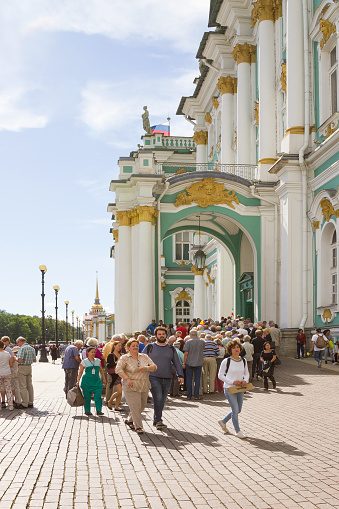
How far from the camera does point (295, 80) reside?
87.9ft

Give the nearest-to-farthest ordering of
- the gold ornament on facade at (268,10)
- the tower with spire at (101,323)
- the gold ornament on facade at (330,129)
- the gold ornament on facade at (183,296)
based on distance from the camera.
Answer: the gold ornament on facade at (330,129) → the gold ornament on facade at (268,10) → the gold ornament on facade at (183,296) → the tower with spire at (101,323)

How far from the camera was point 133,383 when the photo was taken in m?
11.7

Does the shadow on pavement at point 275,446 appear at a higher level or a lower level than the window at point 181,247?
lower

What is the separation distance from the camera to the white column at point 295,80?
26516mm

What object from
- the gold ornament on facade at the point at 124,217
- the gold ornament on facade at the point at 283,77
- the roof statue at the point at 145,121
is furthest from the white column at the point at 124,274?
the gold ornament on facade at the point at 283,77

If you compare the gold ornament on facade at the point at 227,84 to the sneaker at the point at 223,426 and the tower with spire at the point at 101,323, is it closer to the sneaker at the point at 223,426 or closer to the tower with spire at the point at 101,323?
the sneaker at the point at 223,426

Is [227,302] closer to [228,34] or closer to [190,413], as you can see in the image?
[228,34]

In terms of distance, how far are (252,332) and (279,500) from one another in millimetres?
15631

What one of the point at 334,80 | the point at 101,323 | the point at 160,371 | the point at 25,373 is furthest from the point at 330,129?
the point at 101,323

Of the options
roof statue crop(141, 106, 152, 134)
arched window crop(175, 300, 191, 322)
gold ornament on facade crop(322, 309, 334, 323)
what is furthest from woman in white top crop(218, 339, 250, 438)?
arched window crop(175, 300, 191, 322)

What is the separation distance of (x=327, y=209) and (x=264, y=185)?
4.83m

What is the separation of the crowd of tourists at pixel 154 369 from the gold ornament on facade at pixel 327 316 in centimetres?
99

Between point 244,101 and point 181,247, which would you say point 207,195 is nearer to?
point 244,101

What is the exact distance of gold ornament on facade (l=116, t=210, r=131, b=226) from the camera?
98.8 ft
